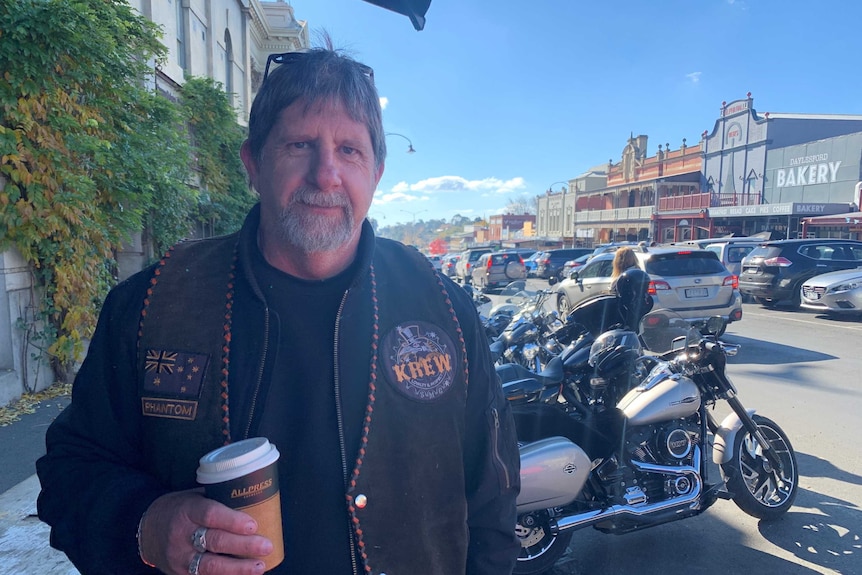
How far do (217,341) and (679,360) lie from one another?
2.98 m

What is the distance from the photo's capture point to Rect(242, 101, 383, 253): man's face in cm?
149

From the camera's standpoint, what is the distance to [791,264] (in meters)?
13.3

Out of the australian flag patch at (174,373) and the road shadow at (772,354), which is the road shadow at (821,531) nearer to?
the australian flag patch at (174,373)

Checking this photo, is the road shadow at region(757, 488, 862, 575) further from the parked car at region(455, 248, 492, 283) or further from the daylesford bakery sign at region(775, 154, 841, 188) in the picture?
the daylesford bakery sign at region(775, 154, 841, 188)

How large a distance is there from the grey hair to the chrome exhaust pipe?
2337mm

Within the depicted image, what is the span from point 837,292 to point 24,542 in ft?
44.7

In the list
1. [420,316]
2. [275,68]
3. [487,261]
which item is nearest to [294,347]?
[420,316]

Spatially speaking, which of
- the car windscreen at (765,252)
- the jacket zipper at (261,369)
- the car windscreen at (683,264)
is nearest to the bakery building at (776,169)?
the car windscreen at (765,252)

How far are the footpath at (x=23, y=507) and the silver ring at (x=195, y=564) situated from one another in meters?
2.39

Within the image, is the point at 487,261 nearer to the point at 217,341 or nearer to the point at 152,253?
the point at 152,253

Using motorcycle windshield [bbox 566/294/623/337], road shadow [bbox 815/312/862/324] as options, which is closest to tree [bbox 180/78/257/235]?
motorcycle windshield [bbox 566/294/623/337]

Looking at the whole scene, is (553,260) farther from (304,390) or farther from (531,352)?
(304,390)

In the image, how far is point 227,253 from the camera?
1.55 metres

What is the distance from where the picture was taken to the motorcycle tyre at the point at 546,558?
292cm
